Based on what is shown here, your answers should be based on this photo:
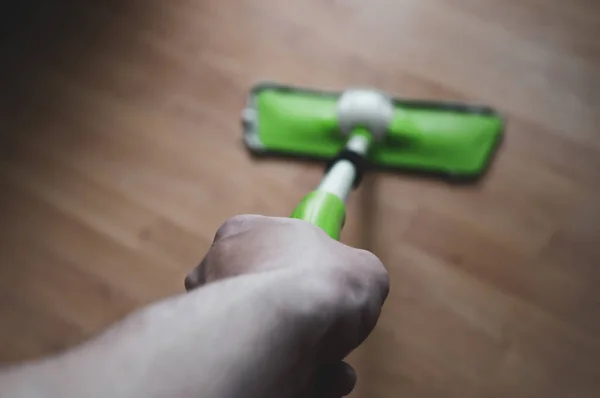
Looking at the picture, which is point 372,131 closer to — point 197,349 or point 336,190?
point 336,190

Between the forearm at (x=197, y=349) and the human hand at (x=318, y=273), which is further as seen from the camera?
the human hand at (x=318, y=273)

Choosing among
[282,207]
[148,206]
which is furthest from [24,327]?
[282,207]

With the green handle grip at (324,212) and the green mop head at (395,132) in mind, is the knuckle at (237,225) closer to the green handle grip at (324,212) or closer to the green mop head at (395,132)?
the green handle grip at (324,212)

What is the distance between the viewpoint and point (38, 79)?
116cm

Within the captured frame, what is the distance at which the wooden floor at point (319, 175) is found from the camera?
35.7 inches

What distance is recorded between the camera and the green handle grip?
0.75m

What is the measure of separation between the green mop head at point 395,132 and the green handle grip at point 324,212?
23 centimetres

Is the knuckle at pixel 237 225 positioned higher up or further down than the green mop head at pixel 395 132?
further down

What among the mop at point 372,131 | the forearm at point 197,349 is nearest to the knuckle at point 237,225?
the forearm at point 197,349

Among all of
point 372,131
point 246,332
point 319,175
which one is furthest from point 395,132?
point 246,332

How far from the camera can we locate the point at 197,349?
0.44 metres

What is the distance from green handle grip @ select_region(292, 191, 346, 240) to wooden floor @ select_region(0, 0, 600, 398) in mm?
200

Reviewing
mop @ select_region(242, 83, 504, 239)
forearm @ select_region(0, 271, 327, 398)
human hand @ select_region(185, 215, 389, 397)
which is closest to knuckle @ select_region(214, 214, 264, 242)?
human hand @ select_region(185, 215, 389, 397)

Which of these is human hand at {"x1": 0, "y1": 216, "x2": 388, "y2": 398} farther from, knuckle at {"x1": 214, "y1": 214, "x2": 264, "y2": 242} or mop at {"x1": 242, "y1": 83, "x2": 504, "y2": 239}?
mop at {"x1": 242, "y1": 83, "x2": 504, "y2": 239}
